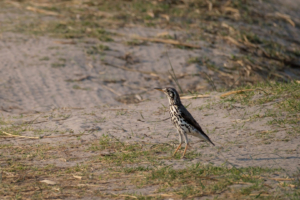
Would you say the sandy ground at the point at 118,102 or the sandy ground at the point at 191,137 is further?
the sandy ground at the point at 118,102

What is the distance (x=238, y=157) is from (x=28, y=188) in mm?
2664

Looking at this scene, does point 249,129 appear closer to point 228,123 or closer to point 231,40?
point 228,123

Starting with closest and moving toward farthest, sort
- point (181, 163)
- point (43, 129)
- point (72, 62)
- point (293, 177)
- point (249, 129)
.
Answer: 1. point (293, 177)
2. point (181, 163)
3. point (249, 129)
4. point (43, 129)
5. point (72, 62)

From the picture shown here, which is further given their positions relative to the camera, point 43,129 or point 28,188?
point 43,129

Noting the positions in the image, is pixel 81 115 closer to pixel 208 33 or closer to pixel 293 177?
pixel 293 177

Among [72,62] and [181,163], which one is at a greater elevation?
[181,163]

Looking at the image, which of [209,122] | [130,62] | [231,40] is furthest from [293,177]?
[231,40]

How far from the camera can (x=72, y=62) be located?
11320 mm

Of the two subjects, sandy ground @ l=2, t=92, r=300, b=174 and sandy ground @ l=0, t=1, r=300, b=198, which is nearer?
sandy ground @ l=2, t=92, r=300, b=174

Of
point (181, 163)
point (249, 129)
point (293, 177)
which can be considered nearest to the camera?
point (293, 177)

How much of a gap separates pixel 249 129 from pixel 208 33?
7.00m

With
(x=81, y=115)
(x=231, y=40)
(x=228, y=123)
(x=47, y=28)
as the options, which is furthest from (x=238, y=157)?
(x=47, y=28)

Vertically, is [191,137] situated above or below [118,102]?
above

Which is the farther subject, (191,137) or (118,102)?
(118,102)
